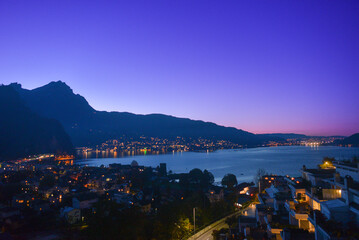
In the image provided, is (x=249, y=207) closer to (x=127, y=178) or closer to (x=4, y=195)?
(x=4, y=195)

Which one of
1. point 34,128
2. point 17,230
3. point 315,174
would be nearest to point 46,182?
point 17,230

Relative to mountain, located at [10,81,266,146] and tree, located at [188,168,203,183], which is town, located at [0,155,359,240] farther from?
mountain, located at [10,81,266,146]

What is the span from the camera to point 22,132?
6662cm

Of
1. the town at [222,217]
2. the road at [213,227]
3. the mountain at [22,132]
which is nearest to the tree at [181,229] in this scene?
the town at [222,217]

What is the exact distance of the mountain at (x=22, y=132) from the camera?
60650 mm

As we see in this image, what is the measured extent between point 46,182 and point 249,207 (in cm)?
2308

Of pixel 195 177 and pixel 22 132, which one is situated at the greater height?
pixel 22 132

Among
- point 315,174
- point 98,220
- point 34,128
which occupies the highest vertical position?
point 34,128

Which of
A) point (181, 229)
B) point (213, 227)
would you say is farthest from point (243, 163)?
point (181, 229)

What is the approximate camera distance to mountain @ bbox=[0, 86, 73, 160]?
199ft

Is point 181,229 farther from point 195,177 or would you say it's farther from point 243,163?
point 243,163

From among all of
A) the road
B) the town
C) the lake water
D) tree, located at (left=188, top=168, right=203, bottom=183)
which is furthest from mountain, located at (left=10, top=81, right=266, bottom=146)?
the road

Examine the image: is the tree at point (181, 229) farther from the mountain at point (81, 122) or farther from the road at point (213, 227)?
the mountain at point (81, 122)

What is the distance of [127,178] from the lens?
3731cm
